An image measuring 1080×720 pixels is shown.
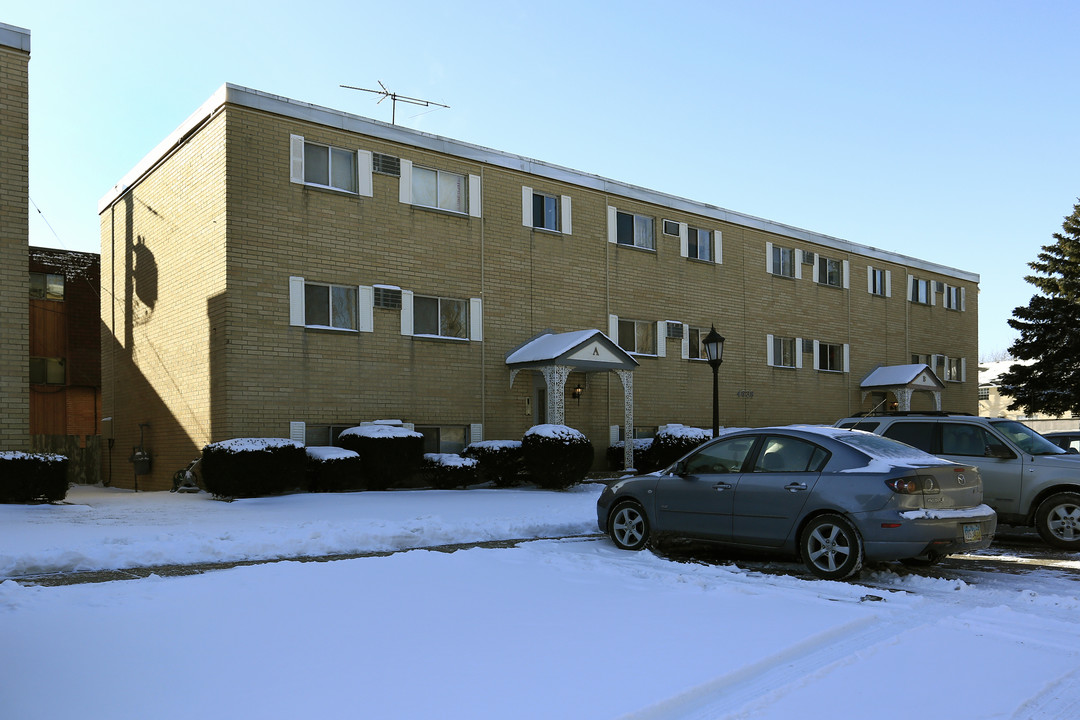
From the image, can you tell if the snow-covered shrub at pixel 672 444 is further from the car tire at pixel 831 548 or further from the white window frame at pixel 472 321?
the car tire at pixel 831 548

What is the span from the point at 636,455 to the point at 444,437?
519cm

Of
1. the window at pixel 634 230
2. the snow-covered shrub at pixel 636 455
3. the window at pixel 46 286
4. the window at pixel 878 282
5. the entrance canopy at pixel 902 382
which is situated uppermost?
the window at pixel 634 230

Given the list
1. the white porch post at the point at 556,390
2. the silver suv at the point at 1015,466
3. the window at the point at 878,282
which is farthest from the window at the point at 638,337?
the silver suv at the point at 1015,466

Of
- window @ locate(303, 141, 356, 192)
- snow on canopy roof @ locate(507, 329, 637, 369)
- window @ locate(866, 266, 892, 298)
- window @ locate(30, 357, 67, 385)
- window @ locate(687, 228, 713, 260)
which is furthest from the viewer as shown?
window @ locate(866, 266, 892, 298)

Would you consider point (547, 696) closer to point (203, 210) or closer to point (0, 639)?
point (0, 639)

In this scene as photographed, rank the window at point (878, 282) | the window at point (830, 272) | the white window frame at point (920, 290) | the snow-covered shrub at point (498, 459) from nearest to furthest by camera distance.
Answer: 1. the snow-covered shrub at point (498, 459)
2. the window at point (830, 272)
3. the window at point (878, 282)
4. the white window frame at point (920, 290)

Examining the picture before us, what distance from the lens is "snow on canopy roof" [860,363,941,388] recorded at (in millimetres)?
30719

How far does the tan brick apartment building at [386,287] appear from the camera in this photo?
17844 millimetres

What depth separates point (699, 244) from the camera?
2677 centimetres

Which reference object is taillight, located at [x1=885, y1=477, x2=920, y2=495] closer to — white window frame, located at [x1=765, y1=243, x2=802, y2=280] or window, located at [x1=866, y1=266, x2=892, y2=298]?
white window frame, located at [x1=765, y1=243, x2=802, y2=280]

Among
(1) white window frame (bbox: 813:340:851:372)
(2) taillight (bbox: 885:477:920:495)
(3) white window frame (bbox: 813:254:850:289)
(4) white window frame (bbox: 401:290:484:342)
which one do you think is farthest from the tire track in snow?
(3) white window frame (bbox: 813:254:850:289)

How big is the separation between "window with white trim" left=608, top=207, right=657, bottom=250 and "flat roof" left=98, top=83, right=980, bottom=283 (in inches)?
20.7

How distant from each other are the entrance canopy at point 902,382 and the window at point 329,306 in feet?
64.6

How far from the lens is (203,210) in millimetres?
18438
